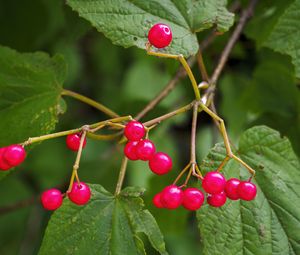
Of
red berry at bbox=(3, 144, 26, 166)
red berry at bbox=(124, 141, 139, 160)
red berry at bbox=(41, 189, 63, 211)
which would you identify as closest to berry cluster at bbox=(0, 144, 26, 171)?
red berry at bbox=(3, 144, 26, 166)

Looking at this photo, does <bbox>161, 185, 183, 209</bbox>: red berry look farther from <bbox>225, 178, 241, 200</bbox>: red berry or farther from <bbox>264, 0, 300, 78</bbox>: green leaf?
<bbox>264, 0, 300, 78</bbox>: green leaf

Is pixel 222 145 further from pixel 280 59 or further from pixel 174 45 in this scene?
pixel 280 59

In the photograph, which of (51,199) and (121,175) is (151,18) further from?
(51,199)

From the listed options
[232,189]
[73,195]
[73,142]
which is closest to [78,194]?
[73,195]

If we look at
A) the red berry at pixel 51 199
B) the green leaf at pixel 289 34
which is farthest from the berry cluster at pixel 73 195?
the green leaf at pixel 289 34

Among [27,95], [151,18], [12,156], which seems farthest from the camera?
[27,95]

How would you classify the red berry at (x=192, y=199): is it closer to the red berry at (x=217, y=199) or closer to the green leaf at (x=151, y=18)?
the red berry at (x=217, y=199)
